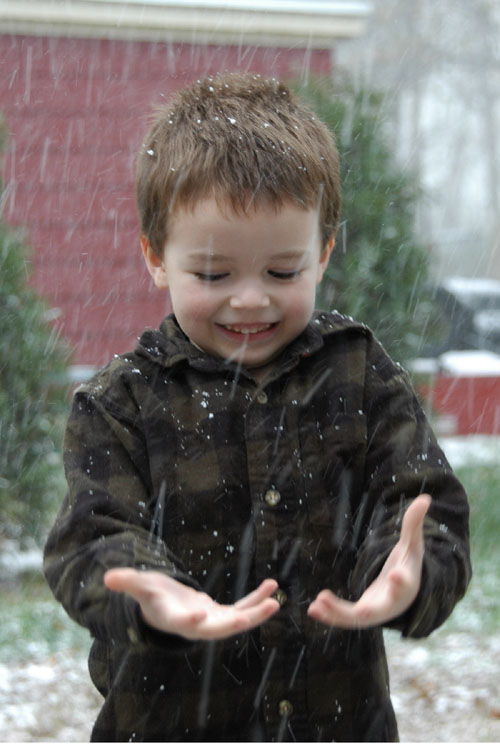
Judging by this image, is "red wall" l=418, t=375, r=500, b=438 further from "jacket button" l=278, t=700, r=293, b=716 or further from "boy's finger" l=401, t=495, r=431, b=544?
"boy's finger" l=401, t=495, r=431, b=544

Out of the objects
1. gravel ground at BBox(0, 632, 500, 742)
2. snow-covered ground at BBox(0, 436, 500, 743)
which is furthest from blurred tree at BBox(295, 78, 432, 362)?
gravel ground at BBox(0, 632, 500, 742)

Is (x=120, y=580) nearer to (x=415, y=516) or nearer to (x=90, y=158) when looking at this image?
(x=415, y=516)

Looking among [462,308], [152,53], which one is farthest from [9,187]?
[462,308]

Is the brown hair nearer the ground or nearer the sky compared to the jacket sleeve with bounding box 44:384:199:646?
nearer the sky

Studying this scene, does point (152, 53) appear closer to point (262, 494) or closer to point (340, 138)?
point (340, 138)

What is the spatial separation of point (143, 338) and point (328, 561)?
0.54 m

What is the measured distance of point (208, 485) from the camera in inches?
67.9

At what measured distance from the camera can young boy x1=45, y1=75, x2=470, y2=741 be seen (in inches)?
65.6

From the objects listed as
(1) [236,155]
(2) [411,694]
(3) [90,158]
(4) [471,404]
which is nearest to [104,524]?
(1) [236,155]

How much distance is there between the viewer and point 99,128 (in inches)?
317

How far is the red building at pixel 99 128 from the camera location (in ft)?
25.9

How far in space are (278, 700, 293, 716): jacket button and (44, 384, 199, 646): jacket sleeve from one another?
0.92 feet

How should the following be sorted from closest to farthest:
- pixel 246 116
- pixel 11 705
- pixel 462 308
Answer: pixel 246 116
pixel 11 705
pixel 462 308

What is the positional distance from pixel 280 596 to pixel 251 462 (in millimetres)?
242
